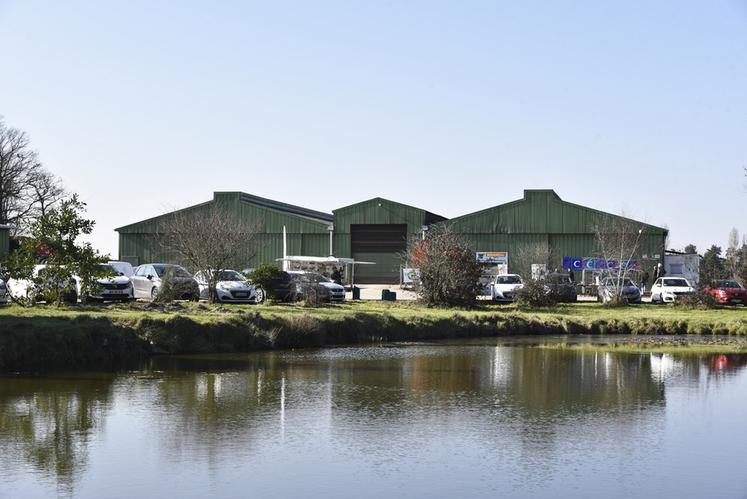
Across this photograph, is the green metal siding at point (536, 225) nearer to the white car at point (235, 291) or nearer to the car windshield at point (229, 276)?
the car windshield at point (229, 276)

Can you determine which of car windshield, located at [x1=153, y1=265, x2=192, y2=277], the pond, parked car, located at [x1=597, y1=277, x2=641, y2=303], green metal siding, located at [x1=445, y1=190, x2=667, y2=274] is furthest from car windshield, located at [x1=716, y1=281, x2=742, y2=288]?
car windshield, located at [x1=153, y1=265, x2=192, y2=277]

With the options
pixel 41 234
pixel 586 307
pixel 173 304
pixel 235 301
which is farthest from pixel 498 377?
pixel 586 307

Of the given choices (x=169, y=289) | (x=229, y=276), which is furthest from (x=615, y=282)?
(x=169, y=289)

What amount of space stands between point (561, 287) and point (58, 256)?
23.0 metres

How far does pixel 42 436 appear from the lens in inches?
580

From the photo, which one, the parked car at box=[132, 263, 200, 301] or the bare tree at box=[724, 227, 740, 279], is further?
the bare tree at box=[724, 227, 740, 279]

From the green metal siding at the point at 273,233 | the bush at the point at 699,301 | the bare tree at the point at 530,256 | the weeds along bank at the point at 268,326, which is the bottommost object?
the weeds along bank at the point at 268,326

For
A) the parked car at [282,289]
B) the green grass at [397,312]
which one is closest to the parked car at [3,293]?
the green grass at [397,312]

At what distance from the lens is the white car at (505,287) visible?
4427 cm

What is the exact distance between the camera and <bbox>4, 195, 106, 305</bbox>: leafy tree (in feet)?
93.0

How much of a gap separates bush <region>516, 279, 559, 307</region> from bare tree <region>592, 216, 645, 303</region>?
6.45 meters

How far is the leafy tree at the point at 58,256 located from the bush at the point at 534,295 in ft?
62.4

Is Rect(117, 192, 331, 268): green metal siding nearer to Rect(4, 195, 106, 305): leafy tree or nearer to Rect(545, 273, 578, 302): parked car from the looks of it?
Rect(545, 273, 578, 302): parked car

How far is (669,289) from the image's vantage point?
46031mm
